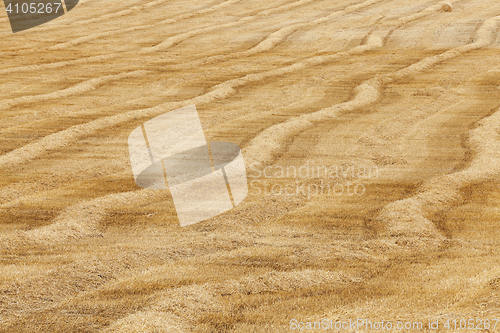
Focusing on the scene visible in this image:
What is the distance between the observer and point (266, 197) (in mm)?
7199

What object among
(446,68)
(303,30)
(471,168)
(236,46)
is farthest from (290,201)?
(303,30)

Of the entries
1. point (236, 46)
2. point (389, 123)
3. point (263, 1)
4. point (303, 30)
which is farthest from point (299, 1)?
point (389, 123)

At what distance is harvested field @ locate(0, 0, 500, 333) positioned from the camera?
4461mm

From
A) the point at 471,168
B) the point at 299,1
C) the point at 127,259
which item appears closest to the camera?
the point at 127,259

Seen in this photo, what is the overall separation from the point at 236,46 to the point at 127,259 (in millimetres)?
16182

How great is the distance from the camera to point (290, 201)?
23.3 feet

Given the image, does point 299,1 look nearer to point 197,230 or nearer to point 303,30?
point 303,30

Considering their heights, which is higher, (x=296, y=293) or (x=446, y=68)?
(x=296, y=293)

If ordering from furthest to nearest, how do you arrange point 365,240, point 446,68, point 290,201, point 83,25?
point 83,25, point 446,68, point 290,201, point 365,240

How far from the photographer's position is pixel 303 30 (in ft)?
74.8

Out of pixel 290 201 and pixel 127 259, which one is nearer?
pixel 127 259

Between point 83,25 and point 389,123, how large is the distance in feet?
59.4

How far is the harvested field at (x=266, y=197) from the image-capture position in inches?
176

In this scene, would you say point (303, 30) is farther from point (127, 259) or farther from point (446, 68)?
point (127, 259)
